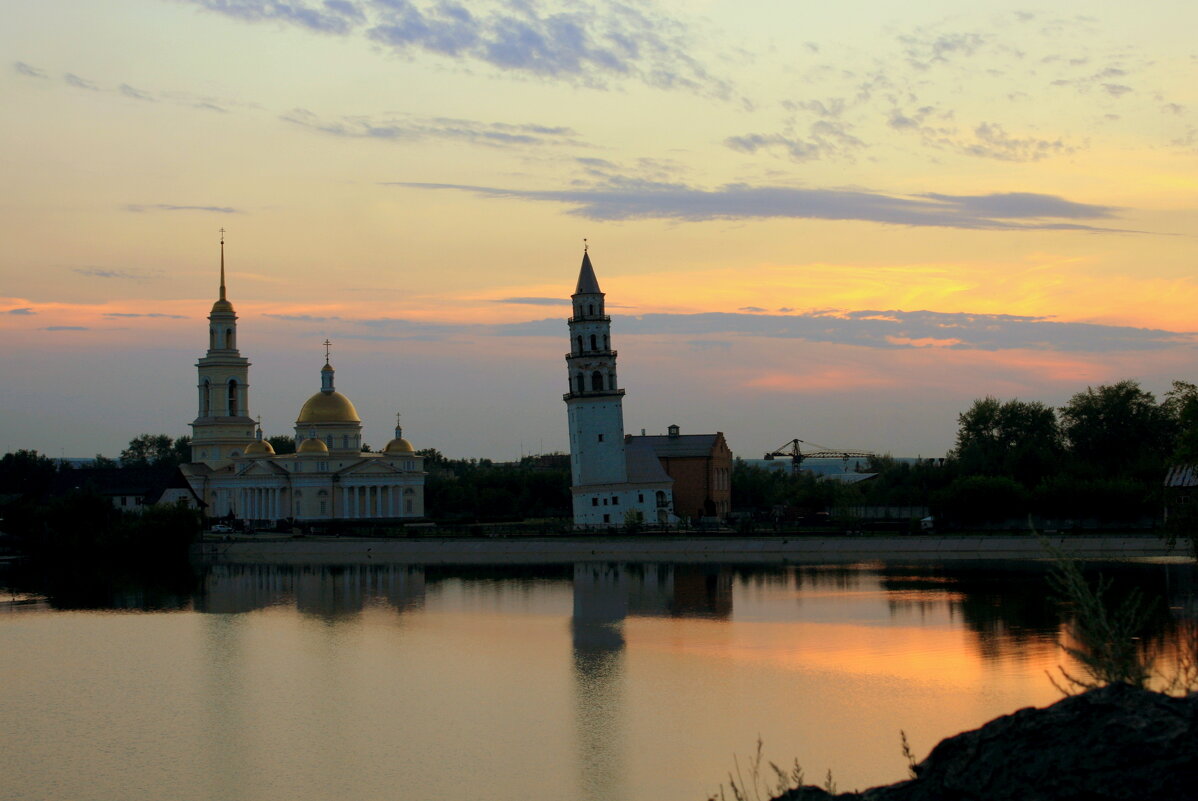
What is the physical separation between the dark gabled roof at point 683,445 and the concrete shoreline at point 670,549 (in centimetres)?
1535

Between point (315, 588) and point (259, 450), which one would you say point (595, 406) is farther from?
point (259, 450)

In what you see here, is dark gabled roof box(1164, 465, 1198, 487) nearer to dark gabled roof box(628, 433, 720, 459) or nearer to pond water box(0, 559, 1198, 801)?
pond water box(0, 559, 1198, 801)

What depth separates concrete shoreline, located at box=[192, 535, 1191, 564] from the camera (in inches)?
2434

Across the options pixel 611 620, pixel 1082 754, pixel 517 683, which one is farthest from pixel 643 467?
pixel 1082 754

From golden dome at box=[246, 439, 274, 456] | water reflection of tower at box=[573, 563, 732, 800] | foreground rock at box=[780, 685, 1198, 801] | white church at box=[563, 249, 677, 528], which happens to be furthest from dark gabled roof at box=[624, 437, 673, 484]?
foreground rock at box=[780, 685, 1198, 801]

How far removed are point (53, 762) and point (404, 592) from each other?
98.8 feet

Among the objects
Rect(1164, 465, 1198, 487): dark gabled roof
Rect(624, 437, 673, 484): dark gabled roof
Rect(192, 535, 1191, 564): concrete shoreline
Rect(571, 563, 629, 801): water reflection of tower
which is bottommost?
Rect(571, 563, 629, 801): water reflection of tower

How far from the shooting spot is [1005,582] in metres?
50.0

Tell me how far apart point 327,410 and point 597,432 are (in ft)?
86.1

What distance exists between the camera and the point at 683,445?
282 feet

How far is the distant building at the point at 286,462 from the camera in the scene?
93500 mm

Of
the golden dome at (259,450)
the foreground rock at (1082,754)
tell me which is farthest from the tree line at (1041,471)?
the foreground rock at (1082,754)

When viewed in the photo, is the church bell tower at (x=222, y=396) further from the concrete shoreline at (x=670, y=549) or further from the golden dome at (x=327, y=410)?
the concrete shoreline at (x=670, y=549)

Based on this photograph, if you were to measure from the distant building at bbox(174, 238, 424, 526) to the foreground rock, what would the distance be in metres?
83.3
